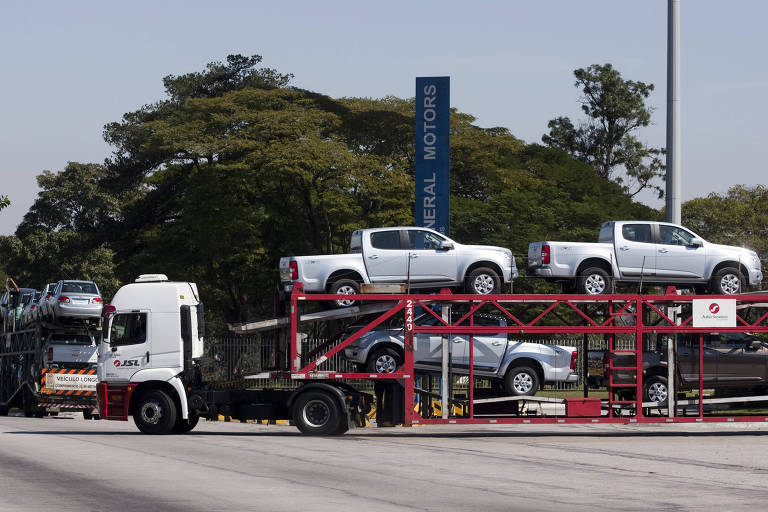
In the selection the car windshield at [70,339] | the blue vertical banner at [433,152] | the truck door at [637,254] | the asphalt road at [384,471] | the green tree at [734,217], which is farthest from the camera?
the green tree at [734,217]

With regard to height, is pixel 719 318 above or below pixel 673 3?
below

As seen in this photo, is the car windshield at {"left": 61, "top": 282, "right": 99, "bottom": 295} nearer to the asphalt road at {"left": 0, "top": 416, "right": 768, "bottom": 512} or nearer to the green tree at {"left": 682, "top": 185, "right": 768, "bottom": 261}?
the asphalt road at {"left": 0, "top": 416, "right": 768, "bottom": 512}

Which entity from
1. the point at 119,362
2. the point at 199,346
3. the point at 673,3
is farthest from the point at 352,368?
the point at 673,3

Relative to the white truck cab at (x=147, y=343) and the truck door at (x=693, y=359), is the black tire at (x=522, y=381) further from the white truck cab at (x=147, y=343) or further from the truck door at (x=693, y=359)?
the white truck cab at (x=147, y=343)

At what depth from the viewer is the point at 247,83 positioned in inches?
2173

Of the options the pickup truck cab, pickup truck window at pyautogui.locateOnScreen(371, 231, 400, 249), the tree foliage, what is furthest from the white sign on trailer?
the tree foliage

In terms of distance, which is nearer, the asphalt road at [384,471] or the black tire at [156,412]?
the asphalt road at [384,471]

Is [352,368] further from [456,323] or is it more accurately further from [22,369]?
[22,369]

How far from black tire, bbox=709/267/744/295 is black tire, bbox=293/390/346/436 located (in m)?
7.60

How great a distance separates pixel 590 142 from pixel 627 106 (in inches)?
120

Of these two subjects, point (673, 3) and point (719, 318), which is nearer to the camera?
point (719, 318)

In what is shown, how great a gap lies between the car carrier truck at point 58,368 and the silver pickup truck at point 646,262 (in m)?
13.7

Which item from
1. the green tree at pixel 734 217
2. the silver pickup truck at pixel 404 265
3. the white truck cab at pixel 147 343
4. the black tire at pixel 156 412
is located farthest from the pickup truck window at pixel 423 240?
the green tree at pixel 734 217

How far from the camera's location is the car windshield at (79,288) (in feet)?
97.7
